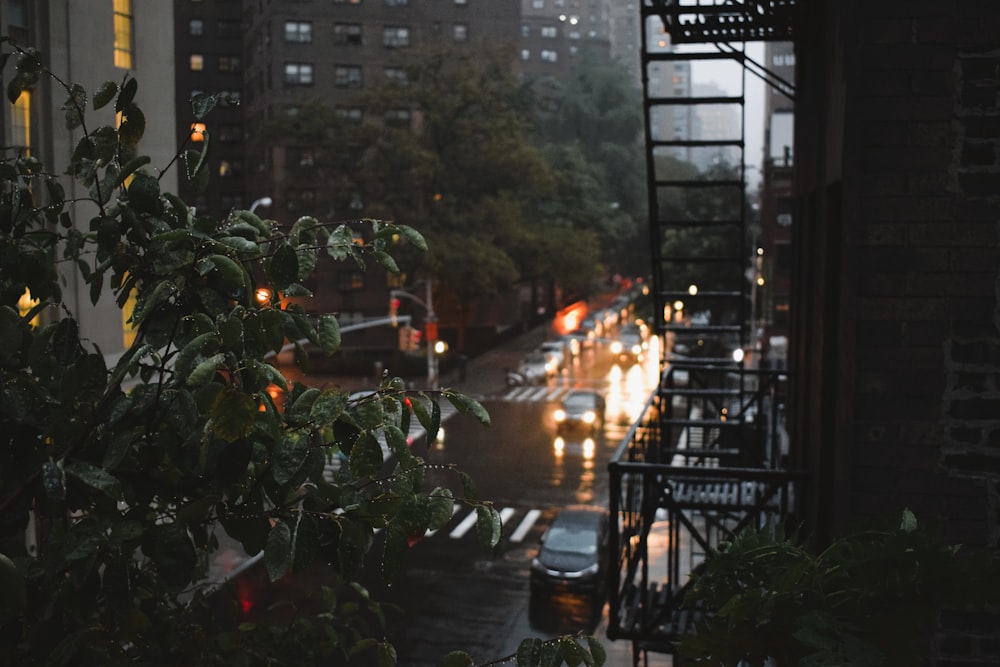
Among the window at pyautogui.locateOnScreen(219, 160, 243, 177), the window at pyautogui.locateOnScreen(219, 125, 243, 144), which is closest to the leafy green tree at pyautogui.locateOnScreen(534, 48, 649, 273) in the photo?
the window at pyautogui.locateOnScreen(219, 125, 243, 144)

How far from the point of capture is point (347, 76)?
25.4 m

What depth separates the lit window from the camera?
958 centimetres

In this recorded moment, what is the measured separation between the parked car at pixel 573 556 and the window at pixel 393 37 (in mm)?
14534

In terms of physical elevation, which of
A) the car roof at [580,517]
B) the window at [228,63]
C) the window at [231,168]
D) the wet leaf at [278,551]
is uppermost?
the window at [228,63]

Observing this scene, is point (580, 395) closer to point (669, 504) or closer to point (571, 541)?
point (571, 541)

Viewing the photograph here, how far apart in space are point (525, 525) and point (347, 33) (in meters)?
9.88

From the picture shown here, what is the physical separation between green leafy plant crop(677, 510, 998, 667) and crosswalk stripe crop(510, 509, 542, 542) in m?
14.0

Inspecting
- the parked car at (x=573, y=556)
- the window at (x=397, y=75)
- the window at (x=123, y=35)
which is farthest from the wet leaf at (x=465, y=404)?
the window at (x=397, y=75)

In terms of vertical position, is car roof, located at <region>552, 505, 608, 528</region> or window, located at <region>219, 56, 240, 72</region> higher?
window, located at <region>219, 56, 240, 72</region>

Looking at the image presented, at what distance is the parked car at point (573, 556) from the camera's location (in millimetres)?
14023

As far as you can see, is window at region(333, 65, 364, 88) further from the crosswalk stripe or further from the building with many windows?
the building with many windows

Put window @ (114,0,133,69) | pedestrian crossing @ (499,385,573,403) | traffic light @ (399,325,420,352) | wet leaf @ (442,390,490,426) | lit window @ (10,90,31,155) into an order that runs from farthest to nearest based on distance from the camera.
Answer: pedestrian crossing @ (499,385,573,403)
traffic light @ (399,325,420,352)
window @ (114,0,133,69)
lit window @ (10,90,31,155)
wet leaf @ (442,390,490,426)

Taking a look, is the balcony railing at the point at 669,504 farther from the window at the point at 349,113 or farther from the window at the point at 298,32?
the window at the point at 349,113

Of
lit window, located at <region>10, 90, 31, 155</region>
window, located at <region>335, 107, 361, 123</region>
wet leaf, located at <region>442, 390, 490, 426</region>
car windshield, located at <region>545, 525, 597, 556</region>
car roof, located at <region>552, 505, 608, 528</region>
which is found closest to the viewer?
wet leaf, located at <region>442, 390, 490, 426</region>
